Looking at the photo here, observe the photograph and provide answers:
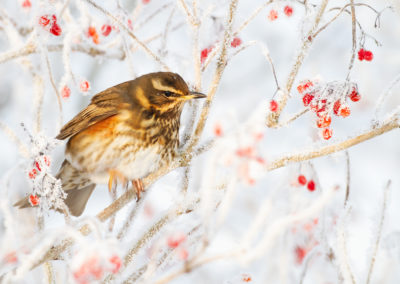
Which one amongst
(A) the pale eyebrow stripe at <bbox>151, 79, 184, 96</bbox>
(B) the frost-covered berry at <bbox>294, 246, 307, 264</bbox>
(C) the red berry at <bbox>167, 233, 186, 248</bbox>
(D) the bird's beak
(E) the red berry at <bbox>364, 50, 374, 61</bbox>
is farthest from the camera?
(B) the frost-covered berry at <bbox>294, 246, 307, 264</bbox>

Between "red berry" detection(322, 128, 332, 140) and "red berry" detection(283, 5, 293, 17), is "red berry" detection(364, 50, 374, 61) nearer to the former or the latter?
"red berry" detection(322, 128, 332, 140)

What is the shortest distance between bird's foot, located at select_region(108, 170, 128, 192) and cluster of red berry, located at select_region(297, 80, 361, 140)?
171cm

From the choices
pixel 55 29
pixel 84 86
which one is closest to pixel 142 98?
pixel 84 86

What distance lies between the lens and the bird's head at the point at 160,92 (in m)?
4.23

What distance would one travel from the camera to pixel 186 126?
353cm

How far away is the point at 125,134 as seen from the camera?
448cm

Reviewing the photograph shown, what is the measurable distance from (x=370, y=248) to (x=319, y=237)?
1.63 ft

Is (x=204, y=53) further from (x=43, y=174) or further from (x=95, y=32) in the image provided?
(x=43, y=174)

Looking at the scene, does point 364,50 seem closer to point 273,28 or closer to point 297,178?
point 297,178

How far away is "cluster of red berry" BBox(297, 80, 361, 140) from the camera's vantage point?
314cm

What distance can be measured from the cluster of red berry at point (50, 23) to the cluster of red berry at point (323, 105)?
169 centimetres

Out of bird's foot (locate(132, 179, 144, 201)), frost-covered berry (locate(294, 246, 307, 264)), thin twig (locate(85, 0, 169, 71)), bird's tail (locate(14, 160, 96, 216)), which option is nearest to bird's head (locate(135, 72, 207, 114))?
thin twig (locate(85, 0, 169, 71))

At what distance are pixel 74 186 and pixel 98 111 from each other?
70 centimetres

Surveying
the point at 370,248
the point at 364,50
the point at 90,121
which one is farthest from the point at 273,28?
the point at 370,248
